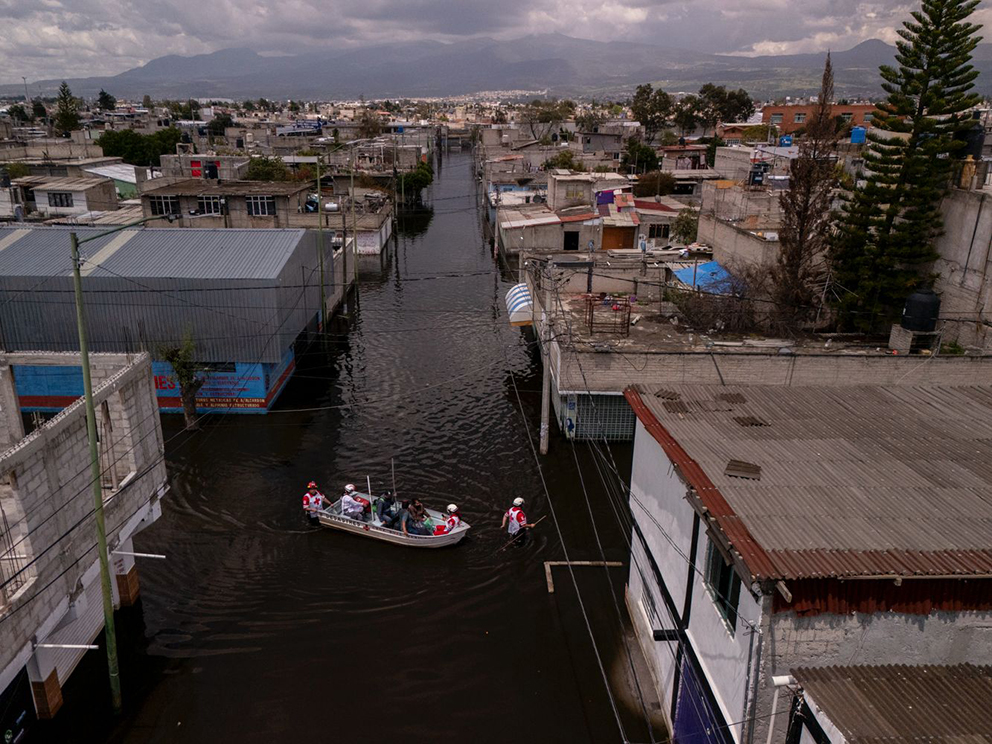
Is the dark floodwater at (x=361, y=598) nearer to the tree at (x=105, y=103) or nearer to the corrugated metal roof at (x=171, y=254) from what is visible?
the corrugated metal roof at (x=171, y=254)

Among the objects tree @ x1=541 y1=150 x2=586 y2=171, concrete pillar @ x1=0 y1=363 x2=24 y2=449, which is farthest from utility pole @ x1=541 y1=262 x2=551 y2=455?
tree @ x1=541 y1=150 x2=586 y2=171

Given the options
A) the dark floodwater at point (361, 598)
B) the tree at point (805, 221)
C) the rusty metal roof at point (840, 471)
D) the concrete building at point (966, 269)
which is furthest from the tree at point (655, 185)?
the rusty metal roof at point (840, 471)

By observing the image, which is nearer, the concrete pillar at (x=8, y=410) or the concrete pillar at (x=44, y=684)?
the concrete pillar at (x=44, y=684)

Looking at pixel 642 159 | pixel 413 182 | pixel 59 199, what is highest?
pixel 642 159

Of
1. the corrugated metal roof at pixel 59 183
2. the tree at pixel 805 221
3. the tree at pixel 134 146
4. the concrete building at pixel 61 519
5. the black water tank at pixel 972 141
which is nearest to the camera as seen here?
the concrete building at pixel 61 519

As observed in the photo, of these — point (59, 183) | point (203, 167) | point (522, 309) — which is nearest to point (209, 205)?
point (59, 183)

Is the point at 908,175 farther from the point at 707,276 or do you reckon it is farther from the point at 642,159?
the point at 642,159
